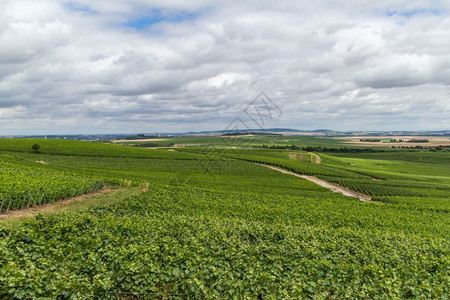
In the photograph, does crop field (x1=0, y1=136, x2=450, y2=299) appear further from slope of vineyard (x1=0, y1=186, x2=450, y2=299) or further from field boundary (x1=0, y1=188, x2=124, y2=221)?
field boundary (x1=0, y1=188, x2=124, y2=221)

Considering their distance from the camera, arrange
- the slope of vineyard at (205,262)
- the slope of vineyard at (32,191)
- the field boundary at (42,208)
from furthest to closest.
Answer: the slope of vineyard at (32,191) → the field boundary at (42,208) → the slope of vineyard at (205,262)

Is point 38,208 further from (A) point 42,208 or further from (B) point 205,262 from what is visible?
(B) point 205,262

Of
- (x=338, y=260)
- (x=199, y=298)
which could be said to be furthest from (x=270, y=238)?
(x=199, y=298)

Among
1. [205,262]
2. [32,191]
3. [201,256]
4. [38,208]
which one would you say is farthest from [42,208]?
[205,262]

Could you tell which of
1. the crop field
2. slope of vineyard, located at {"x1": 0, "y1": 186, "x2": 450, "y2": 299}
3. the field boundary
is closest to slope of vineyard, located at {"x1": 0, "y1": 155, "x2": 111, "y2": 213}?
the crop field

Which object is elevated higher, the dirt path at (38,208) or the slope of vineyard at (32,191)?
the slope of vineyard at (32,191)

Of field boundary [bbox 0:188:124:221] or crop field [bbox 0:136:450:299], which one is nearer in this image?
crop field [bbox 0:136:450:299]

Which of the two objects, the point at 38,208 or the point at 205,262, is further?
the point at 38,208

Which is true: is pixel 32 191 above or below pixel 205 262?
above

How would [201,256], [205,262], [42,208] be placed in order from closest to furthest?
[205,262] < [201,256] < [42,208]

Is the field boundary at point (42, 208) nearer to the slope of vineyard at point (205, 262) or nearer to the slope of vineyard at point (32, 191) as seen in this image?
the slope of vineyard at point (32, 191)

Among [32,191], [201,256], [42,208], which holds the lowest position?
[42,208]

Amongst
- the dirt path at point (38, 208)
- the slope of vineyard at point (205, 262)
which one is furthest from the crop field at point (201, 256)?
the dirt path at point (38, 208)

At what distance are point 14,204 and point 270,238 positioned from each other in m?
17.6
